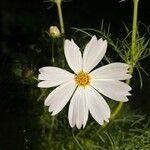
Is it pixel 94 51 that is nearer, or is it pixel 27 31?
pixel 94 51

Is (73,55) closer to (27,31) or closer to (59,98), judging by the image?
(59,98)

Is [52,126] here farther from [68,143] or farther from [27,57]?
[27,57]

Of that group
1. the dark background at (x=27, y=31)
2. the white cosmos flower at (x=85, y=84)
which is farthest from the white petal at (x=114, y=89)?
the dark background at (x=27, y=31)

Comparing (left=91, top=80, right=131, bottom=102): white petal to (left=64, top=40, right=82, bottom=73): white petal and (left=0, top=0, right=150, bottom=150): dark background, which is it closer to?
(left=64, top=40, right=82, bottom=73): white petal

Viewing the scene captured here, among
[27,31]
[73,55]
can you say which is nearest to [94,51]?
[73,55]

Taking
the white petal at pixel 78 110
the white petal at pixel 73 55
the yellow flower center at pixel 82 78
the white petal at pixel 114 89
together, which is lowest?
the white petal at pixel 78 110

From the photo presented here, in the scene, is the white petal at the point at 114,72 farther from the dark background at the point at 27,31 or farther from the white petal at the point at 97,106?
the dark background at the point at 27,31
